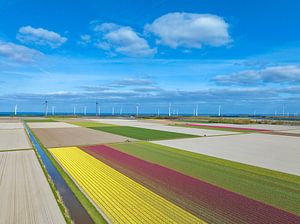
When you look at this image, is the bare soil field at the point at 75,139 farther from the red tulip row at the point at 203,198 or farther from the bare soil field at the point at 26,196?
the red tulip row at the point at 203,198

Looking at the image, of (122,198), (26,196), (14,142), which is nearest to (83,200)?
(122,198)

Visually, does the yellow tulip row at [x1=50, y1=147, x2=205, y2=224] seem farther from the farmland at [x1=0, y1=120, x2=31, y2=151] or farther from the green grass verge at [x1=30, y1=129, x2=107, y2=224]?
the farmland at [x1=0, y1=120, x2=31, y2=151]

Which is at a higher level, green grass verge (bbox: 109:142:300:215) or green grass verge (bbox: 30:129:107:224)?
green grass verge (bbox: 109:142:300:215)

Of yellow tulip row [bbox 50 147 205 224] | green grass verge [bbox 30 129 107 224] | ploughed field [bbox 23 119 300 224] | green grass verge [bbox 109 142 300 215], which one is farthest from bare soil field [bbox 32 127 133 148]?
green grass verge [bbox 30 129 107 224]

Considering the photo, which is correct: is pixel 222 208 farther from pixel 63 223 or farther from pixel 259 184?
pixel 63 223

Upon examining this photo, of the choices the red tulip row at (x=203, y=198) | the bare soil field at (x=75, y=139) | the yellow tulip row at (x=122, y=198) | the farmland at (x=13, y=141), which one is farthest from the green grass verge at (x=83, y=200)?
the bare soil field at (x=75, y=139)
